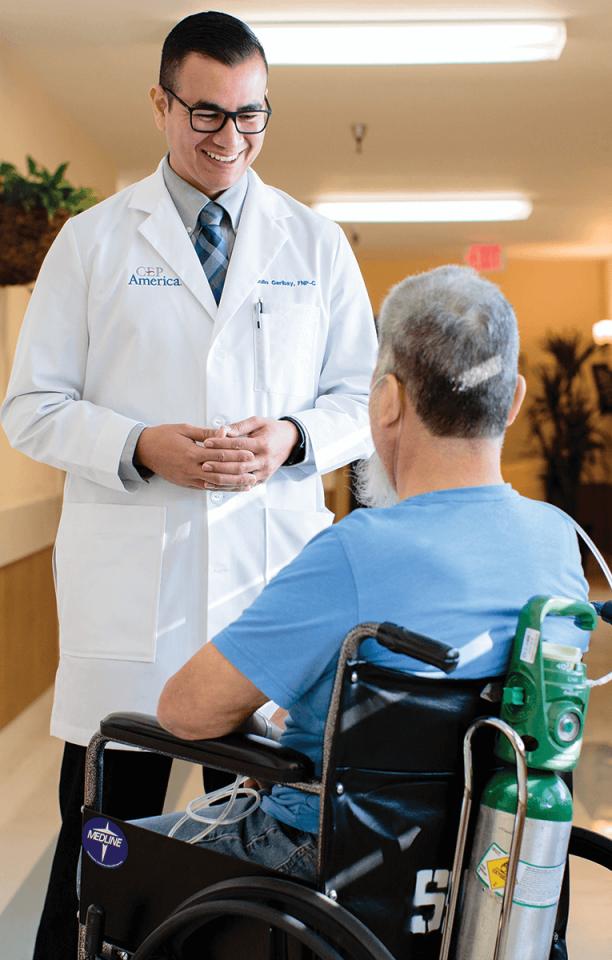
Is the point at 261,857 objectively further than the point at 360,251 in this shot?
No

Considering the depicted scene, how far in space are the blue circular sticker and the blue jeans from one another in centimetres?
4

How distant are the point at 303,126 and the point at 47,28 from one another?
2168 millimetres

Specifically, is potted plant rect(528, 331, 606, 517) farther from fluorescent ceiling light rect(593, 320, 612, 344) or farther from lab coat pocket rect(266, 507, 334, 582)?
lab coat pocket rect(266, 507, 334, 582)

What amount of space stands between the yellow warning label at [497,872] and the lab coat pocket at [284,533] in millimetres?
797

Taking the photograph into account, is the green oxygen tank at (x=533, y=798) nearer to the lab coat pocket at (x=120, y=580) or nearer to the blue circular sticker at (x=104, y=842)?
the blue circular sticker at (x=104, y=842)

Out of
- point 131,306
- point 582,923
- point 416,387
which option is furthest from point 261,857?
point 582,923

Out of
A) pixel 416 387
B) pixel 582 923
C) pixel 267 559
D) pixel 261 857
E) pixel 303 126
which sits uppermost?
pixel 303 126

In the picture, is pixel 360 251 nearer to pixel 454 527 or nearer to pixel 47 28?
pixel 47 28

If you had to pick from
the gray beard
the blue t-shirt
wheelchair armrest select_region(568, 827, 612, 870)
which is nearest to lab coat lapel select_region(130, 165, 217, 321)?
the gray beard

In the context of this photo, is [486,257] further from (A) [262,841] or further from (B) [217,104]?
(A) [262,841]

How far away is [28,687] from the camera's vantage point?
482 cm

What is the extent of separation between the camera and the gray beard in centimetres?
144

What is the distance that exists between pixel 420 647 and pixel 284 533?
879 mm

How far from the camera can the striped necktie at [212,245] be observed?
1.97 meters
